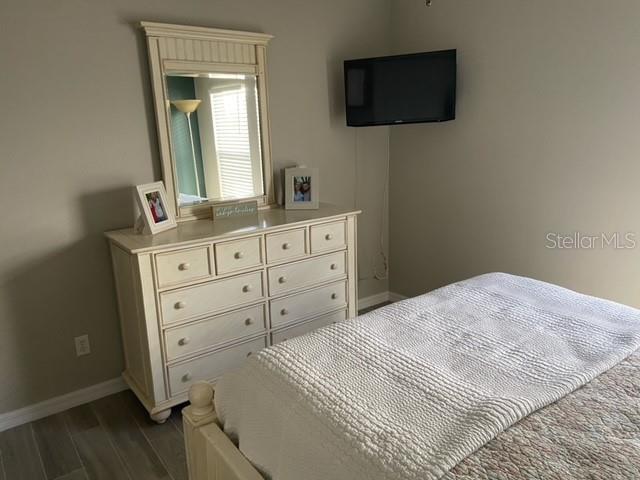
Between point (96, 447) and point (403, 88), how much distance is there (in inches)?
107

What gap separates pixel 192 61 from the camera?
2.71 metres

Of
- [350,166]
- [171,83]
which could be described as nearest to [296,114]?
[350,166]

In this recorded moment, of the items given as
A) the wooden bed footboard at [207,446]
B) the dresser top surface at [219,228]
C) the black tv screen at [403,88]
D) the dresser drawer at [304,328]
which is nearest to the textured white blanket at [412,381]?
the wooden bed footboard at [207,446]

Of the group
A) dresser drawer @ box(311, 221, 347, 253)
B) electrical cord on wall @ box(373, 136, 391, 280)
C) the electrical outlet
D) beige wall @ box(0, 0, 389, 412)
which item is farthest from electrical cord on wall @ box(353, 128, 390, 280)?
the electrical outlet

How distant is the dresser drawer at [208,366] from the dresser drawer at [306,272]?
1.08 feet

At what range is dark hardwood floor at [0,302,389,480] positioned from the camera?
2160 mm

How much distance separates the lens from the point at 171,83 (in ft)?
8.80

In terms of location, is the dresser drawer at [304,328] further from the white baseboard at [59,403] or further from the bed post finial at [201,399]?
the bed post finial at [201,399]

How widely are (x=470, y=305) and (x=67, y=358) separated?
2116 millimetres

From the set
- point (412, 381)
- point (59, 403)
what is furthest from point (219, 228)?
point (412, 381)

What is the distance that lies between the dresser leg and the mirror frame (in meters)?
1.05

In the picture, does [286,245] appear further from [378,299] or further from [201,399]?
[378,299]

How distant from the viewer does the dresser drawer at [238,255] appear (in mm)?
2525

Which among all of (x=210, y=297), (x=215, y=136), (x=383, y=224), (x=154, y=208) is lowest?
(x=210, y=297)
